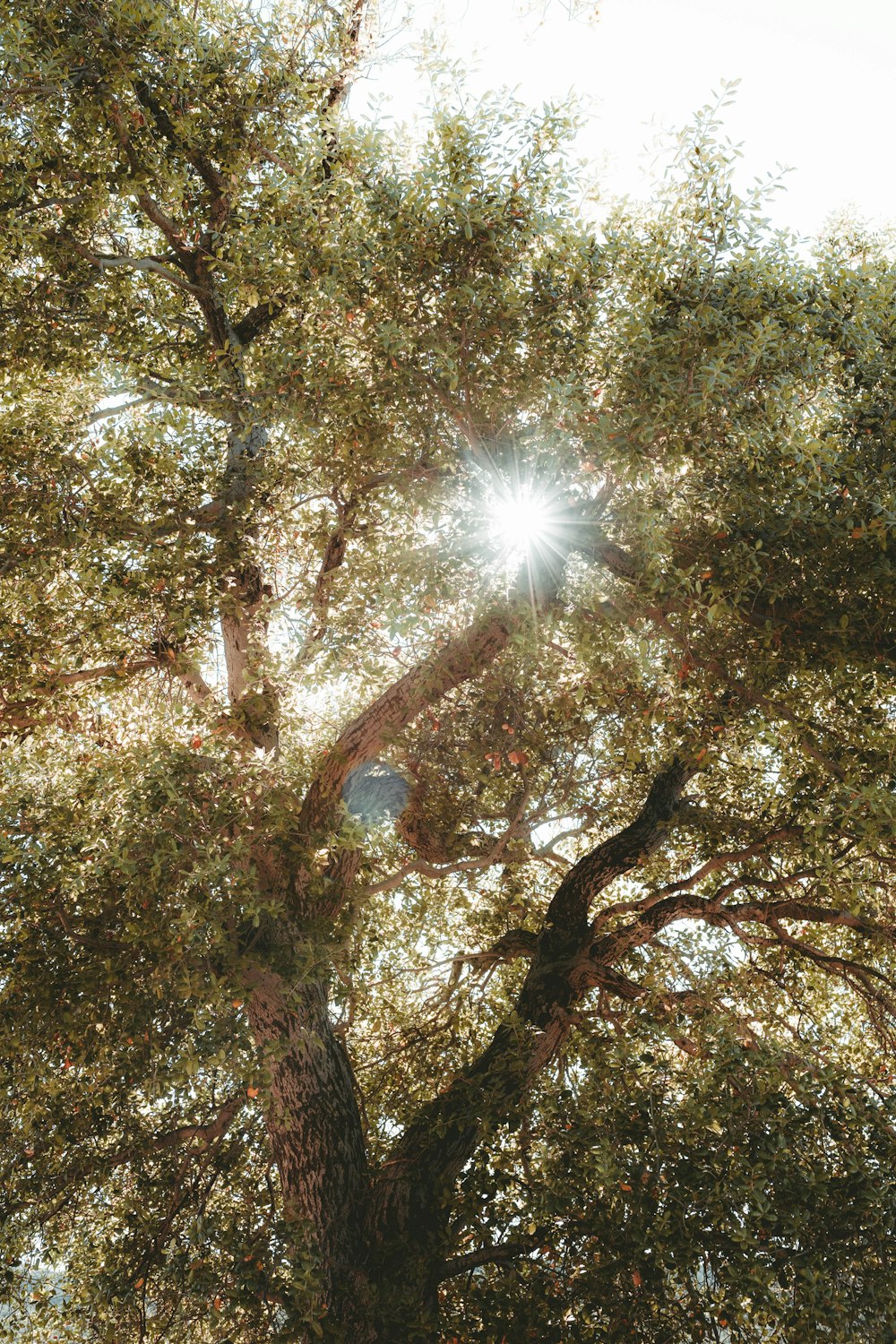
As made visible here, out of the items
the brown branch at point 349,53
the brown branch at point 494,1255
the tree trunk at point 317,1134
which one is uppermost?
the brown branch at point 349,53

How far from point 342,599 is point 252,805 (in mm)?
1828

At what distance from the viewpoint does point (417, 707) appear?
7.61 metres

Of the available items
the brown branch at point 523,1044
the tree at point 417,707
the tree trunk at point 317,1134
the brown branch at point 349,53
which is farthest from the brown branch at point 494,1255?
the brown branch at point 349,53

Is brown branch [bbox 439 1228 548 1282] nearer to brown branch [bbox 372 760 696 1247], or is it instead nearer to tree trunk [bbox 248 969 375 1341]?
brown branch [bbox 372 760 696 1247]

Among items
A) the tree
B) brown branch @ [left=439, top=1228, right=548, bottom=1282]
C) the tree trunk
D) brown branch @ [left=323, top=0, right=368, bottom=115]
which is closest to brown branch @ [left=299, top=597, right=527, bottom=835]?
the tree

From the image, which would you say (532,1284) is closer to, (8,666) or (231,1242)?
(231,1242)

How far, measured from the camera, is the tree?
20.0ft

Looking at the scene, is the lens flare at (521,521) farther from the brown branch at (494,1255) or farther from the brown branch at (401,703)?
the brown branch at (494,1255)

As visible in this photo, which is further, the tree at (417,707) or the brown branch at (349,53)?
the brown branch at (349,53)

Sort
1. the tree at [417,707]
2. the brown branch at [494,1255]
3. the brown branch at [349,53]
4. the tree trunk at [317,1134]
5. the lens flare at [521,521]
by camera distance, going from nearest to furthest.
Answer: the tree at [417,707]
the brown branch at [494,1255]
the lens flare at [521,521]
the tree trunk at [317,1134]
the brown branch at [349,53]

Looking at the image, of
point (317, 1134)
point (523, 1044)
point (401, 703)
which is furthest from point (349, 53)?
point (317, 1134)

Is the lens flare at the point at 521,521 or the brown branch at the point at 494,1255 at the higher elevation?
the lens flare at the point at 521,521

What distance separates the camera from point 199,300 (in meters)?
9.56

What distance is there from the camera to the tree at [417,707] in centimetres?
609
